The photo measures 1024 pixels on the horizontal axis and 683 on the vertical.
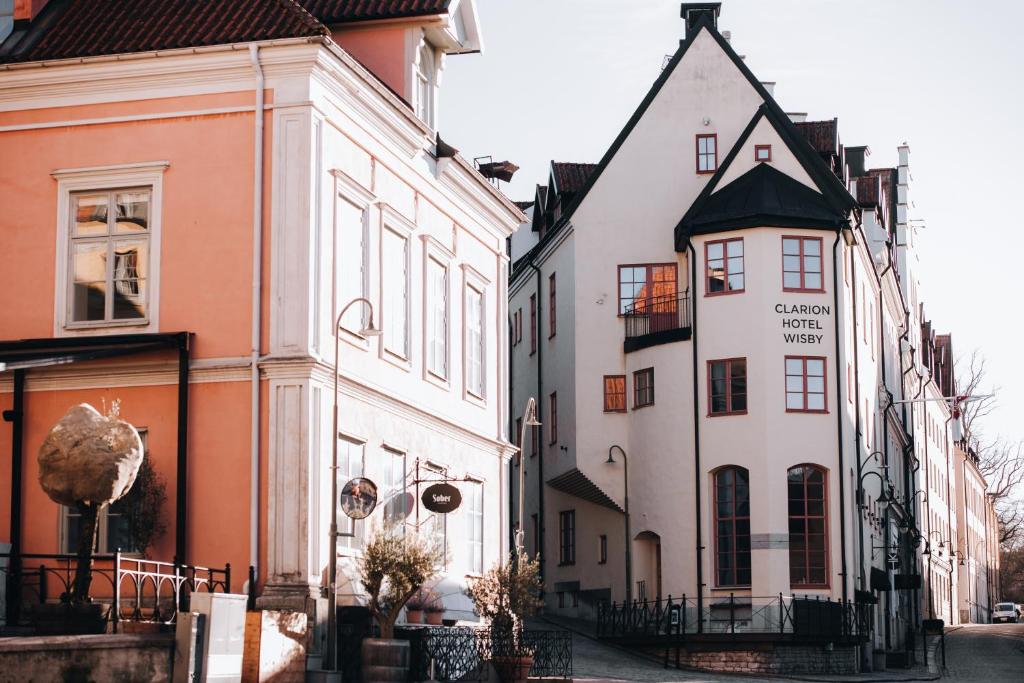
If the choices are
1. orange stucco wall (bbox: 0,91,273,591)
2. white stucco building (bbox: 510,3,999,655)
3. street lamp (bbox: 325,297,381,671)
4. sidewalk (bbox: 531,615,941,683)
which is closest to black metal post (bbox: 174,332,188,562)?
orange stucco wall (bbox: 0,91,273,591)

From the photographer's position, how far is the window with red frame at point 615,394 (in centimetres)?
5009

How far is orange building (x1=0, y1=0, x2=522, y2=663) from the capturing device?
82.8 ft

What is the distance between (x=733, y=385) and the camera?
46.7m

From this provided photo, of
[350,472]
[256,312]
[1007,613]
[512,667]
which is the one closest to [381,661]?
[350,472]

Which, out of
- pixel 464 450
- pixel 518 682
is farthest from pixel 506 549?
pixel 518 682

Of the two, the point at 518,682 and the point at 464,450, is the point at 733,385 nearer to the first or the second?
the point at 464,450

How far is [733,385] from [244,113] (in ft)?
77.4

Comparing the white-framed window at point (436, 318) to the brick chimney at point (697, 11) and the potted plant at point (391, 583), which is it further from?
the brick chimney at point (697, 11)

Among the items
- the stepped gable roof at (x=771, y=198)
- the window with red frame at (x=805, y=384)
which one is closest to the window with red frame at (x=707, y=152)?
the stepped gable roof at (x=771, y=198)

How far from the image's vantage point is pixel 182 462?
25.3 metres

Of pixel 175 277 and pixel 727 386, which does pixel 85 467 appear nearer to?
pixel 175 277

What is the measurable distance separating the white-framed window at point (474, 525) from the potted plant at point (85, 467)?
41.5 feet

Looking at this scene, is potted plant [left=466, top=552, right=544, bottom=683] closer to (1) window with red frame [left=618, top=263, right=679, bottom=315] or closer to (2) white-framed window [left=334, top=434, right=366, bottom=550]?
(2) white-framed window [left=334, top=434, right=366, bottom=550]

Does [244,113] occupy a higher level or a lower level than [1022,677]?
higher
